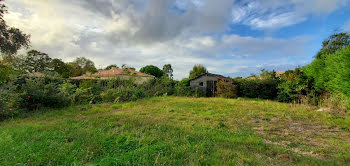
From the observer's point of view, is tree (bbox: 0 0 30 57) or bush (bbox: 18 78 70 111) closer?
bush (bbox: 18 78 70 111)

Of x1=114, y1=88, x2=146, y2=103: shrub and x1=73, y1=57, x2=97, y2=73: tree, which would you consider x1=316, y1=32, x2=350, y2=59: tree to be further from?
x1=73, y1=57, x2=97, y2=73: tree

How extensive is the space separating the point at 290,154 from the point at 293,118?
3.49 m

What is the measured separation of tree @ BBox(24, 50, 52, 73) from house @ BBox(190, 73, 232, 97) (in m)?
24.3

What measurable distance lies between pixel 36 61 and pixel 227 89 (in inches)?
1144

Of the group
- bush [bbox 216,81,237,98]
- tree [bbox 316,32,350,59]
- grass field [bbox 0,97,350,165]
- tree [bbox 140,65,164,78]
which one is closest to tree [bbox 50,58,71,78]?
tree [bbox 140,65,164,78]

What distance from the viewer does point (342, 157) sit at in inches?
90.2

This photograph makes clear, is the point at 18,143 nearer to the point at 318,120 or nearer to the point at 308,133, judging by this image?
the point at 308,133

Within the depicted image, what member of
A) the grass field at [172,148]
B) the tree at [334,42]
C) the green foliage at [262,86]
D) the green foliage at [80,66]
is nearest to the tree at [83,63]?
the green foliage at [80,66]

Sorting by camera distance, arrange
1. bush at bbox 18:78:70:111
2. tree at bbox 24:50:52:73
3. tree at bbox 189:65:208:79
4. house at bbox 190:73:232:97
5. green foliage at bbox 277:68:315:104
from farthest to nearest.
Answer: tree at bbox 189:65:208:79 → tree at bbox 24:50:52:73 → house at bbox 190:73:232:97 → green foliage at bbox 277:68:315:104 → bush at bbox 18:78:70:111

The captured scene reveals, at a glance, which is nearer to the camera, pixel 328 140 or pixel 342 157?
pixel 342 157

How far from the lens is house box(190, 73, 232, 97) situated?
13599 mm

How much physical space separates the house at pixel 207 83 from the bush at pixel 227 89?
0.92 meters

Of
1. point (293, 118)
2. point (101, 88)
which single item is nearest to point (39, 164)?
point (293, 118)

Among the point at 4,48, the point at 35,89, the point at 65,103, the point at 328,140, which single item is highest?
the point at 4,48
